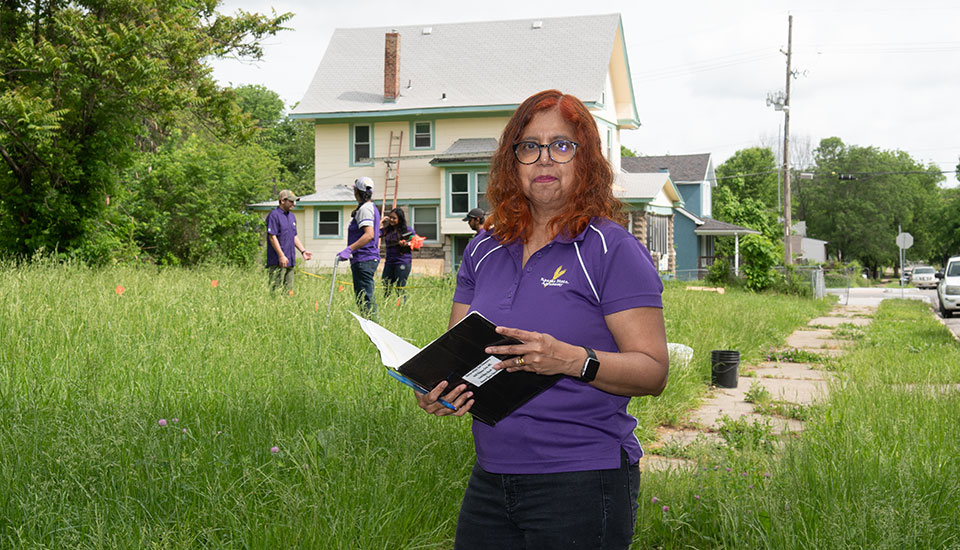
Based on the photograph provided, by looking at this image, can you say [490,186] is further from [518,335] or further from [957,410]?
[957,410]

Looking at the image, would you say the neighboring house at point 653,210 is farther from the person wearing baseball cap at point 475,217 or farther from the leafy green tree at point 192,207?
the person wearing baseball cap at point 475,217

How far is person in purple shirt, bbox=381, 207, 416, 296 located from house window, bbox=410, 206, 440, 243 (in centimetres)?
2012

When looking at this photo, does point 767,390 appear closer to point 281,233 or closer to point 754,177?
point 281,233

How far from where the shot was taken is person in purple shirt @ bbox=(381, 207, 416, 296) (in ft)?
39.0

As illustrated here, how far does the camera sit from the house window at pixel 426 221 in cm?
3266

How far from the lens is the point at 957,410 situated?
18.0 feet

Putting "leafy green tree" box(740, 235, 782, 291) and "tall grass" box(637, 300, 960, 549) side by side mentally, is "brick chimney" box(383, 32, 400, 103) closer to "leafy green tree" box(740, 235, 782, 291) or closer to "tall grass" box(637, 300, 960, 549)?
"leafy green tree" box(740, 235, 782, 291)

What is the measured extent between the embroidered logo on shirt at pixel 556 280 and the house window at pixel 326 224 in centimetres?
3159

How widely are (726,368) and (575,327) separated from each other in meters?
6.76

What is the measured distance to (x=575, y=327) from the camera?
7.36 feet

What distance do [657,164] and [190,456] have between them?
170ft

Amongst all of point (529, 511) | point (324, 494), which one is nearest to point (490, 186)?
point (529, 511)

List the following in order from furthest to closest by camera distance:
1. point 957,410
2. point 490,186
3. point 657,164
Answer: point 657,164, point 957,410, point 490,186

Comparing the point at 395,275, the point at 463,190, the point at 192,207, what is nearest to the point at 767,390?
the point at 395,275
